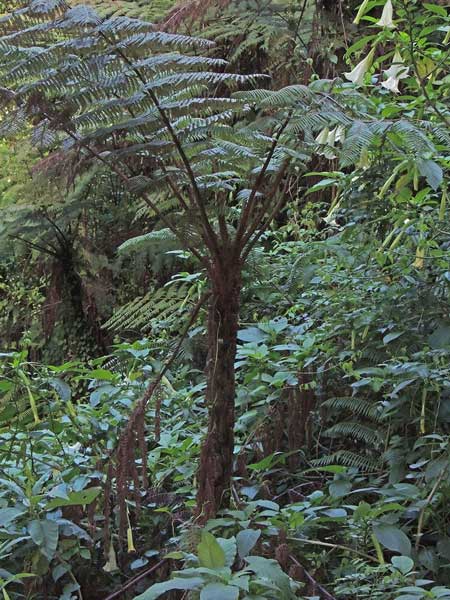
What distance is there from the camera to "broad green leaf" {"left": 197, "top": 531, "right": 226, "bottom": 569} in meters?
1.43

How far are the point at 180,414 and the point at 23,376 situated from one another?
0.65m

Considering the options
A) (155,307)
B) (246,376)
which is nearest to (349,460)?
(246,376)

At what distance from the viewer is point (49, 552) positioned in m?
→ 1.90

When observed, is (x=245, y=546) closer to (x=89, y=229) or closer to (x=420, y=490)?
(x=420, y=490)

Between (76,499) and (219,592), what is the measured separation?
77 centimetres

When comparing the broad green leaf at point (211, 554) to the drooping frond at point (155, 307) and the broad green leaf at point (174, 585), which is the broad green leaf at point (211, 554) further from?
the drooping frond at point (155, 307)

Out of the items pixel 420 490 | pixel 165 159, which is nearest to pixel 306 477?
A: pixel 420 490

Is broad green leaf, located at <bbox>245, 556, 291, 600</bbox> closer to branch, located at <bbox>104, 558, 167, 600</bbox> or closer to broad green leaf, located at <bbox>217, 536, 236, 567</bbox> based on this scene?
broad green leaf, located at <bbox>217, 536, 236, 567</bbox>

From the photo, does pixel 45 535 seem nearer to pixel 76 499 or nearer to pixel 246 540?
pixel 76 499

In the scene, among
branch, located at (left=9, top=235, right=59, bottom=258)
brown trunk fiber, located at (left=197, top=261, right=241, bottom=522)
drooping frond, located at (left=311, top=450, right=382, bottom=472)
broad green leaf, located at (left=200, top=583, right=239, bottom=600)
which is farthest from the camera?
branch, located at (left=9, top=235, right=59, bottom=258)

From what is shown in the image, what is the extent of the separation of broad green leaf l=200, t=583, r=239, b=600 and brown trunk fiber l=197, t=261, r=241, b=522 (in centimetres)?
66

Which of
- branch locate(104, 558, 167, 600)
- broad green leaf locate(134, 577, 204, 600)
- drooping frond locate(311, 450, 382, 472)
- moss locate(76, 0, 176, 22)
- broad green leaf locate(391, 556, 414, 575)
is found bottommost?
branch locate(104, 558, 167, 600)

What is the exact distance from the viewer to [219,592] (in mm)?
1320

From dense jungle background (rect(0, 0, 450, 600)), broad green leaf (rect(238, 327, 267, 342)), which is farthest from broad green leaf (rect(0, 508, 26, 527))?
broad green leaf (rect(238, 327, 267, 342))
